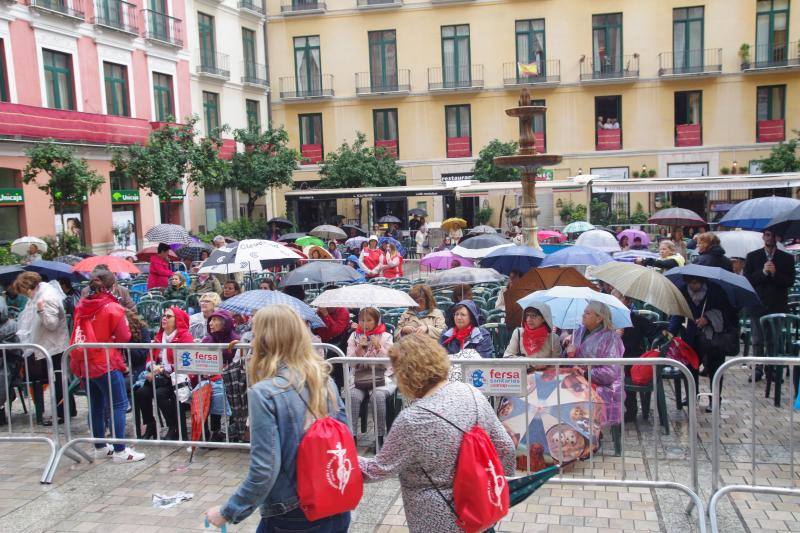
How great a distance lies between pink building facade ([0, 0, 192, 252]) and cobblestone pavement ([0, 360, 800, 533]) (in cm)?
1735

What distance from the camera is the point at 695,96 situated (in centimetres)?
3366

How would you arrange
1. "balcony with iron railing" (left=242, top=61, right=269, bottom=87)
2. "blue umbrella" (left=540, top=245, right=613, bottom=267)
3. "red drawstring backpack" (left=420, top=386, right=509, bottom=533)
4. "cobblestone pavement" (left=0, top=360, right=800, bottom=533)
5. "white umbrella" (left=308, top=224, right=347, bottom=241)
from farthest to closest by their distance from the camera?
1. "balcony with iron railing" (left=242, top=61, right=269, bottom=87)
2. "white umbrella" (left=308, top=224, right=347, bottom=241)
3. "blue umbrella" (left=540, top=245, right=613, bottom=267)
4. "cobblestone pavement" (left=0, top=360, right=800, bottom=533)
5. "red drawstring backpack" (left=420, top=386, right=509, bottom=533)

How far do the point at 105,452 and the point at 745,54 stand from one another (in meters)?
33.5

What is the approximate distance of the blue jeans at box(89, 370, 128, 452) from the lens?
21.6 ft

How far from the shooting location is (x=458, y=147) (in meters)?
35.4

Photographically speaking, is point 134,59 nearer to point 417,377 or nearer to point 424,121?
point 424,121

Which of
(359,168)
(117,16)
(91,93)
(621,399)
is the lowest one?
(621,399)

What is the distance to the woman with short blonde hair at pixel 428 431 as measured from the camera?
10.8 ft

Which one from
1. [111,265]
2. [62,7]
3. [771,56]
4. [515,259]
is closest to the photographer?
[515,259]

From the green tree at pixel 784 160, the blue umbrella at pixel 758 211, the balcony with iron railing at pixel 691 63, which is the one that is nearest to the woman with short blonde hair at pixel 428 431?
the blue umbrella at pixel 758 211

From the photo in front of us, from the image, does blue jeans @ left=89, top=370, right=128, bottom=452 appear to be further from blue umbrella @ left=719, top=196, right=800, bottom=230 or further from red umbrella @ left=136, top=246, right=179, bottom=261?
blue umbrella @ left=719, top=196, right=800, bottom=230

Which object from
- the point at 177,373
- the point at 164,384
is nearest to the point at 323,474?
the point at 177,373

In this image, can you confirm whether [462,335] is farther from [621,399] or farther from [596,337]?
[621,399]

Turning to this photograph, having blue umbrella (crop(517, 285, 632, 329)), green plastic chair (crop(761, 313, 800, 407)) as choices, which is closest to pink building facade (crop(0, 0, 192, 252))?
blue umbrella (crop(517, 285, 632, 329))
